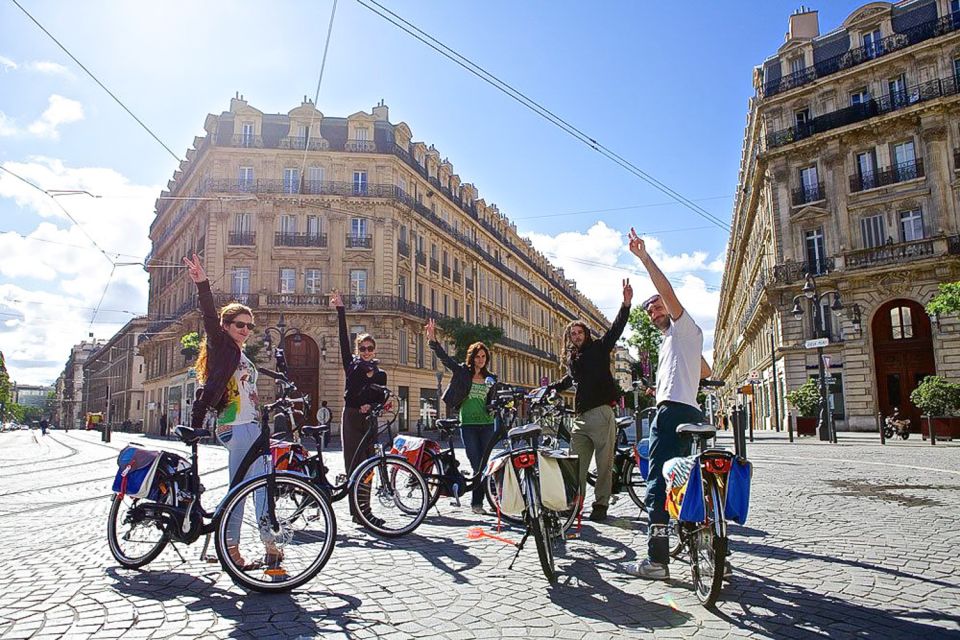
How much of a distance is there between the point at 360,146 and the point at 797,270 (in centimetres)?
2496

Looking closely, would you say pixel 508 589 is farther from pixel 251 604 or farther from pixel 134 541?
pixel 134 541

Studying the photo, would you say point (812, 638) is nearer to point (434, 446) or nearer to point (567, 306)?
point (434, 446)

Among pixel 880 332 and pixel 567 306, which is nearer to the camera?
pixel 880 332

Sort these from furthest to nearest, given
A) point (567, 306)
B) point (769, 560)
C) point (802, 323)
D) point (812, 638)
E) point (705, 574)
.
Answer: point (567, 306)
point (802, 323)
point (769, 560)
point (705, 574)
point (812, 638)

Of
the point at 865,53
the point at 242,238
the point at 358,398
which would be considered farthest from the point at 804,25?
the point at 358,398

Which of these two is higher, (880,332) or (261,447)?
(880,332)

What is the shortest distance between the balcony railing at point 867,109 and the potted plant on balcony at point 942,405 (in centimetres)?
1655

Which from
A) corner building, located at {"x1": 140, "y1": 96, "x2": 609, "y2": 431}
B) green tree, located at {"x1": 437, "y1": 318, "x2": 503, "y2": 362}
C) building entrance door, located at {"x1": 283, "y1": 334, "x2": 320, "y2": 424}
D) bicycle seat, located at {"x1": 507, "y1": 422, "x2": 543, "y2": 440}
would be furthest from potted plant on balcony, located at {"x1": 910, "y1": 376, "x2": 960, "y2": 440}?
building entrance door, located at {"x1": 283, "y1": 334, "x2": 320, "y2": 424}

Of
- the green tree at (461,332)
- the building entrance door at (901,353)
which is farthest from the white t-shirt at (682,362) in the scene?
the green tree at (461,332)

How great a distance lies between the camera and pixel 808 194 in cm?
3441

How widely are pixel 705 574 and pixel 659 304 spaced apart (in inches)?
68.1

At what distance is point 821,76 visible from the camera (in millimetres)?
34344

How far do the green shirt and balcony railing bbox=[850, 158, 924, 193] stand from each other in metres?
31.3

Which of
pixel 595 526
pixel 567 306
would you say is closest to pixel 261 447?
pixel 595 526
